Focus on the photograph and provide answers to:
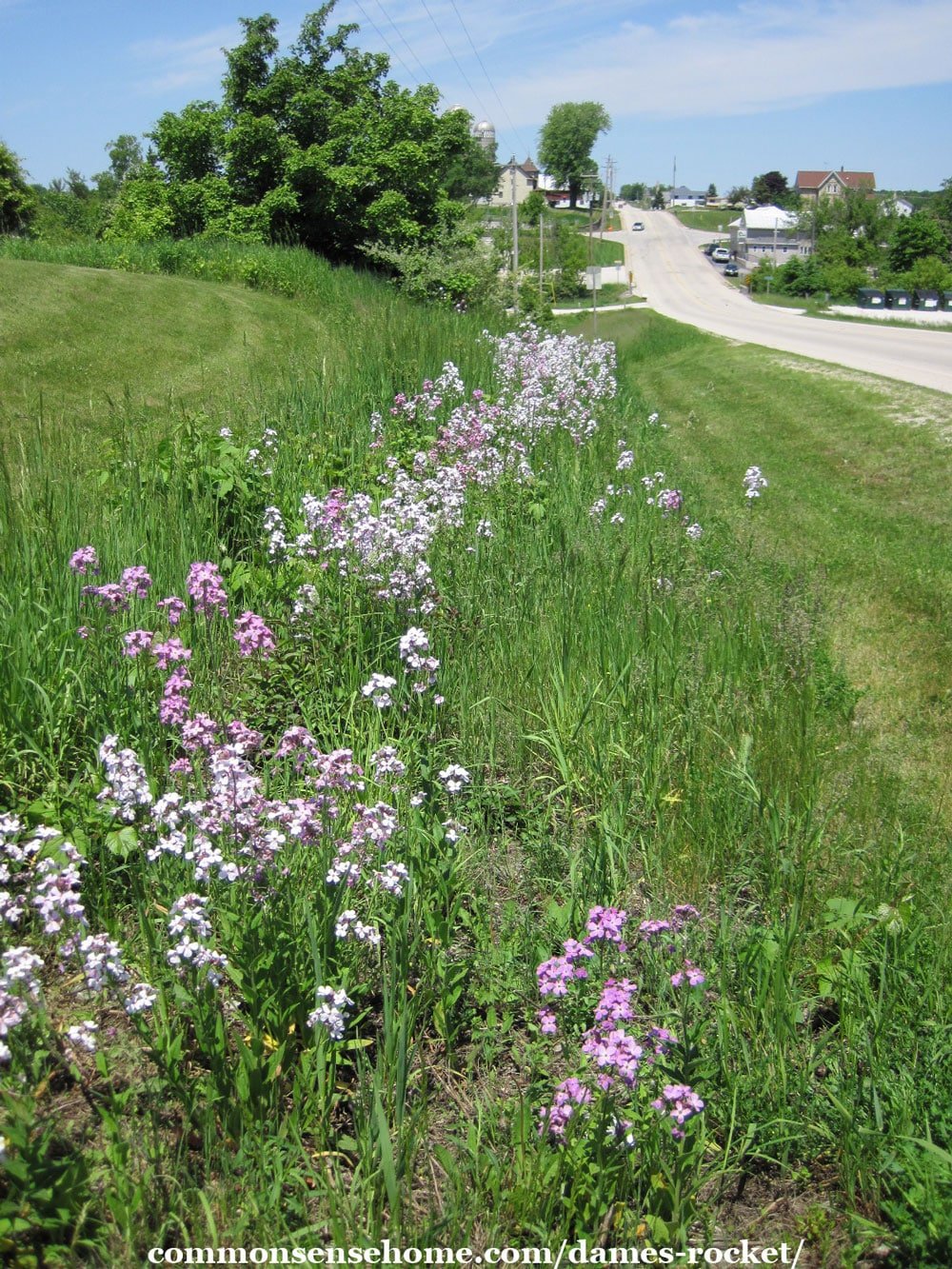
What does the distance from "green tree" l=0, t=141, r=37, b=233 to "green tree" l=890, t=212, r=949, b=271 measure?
47.5 m

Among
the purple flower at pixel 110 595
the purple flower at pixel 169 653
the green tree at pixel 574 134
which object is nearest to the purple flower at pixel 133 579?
the purple flower at pixel 110 595

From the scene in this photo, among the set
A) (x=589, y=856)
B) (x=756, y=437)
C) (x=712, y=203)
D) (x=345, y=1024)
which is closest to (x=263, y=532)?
(x=589, y=856)

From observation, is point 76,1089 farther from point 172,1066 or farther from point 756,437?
point 756,437

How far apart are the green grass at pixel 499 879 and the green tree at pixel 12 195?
3130 cm

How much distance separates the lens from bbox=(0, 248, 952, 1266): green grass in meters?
2.22

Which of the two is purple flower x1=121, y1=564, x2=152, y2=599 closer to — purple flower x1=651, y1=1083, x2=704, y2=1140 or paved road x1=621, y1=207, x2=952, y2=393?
purple flower x1=651, y1=1083, x2=704, y2=1140

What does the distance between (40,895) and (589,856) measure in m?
1.70

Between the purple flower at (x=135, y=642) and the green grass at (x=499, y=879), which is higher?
the purple flower at (x=135, y=642)

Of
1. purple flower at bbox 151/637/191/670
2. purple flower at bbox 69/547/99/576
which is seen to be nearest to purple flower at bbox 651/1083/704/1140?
purple flower at bbox 151/637/191/670

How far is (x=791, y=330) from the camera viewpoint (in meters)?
26.9

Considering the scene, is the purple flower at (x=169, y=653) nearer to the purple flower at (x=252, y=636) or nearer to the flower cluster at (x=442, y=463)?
the purple flower at (x=252, y=636)

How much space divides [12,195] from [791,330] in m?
24.4

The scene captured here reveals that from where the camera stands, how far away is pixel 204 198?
1972 cm

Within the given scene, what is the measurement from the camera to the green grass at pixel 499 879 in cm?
222
